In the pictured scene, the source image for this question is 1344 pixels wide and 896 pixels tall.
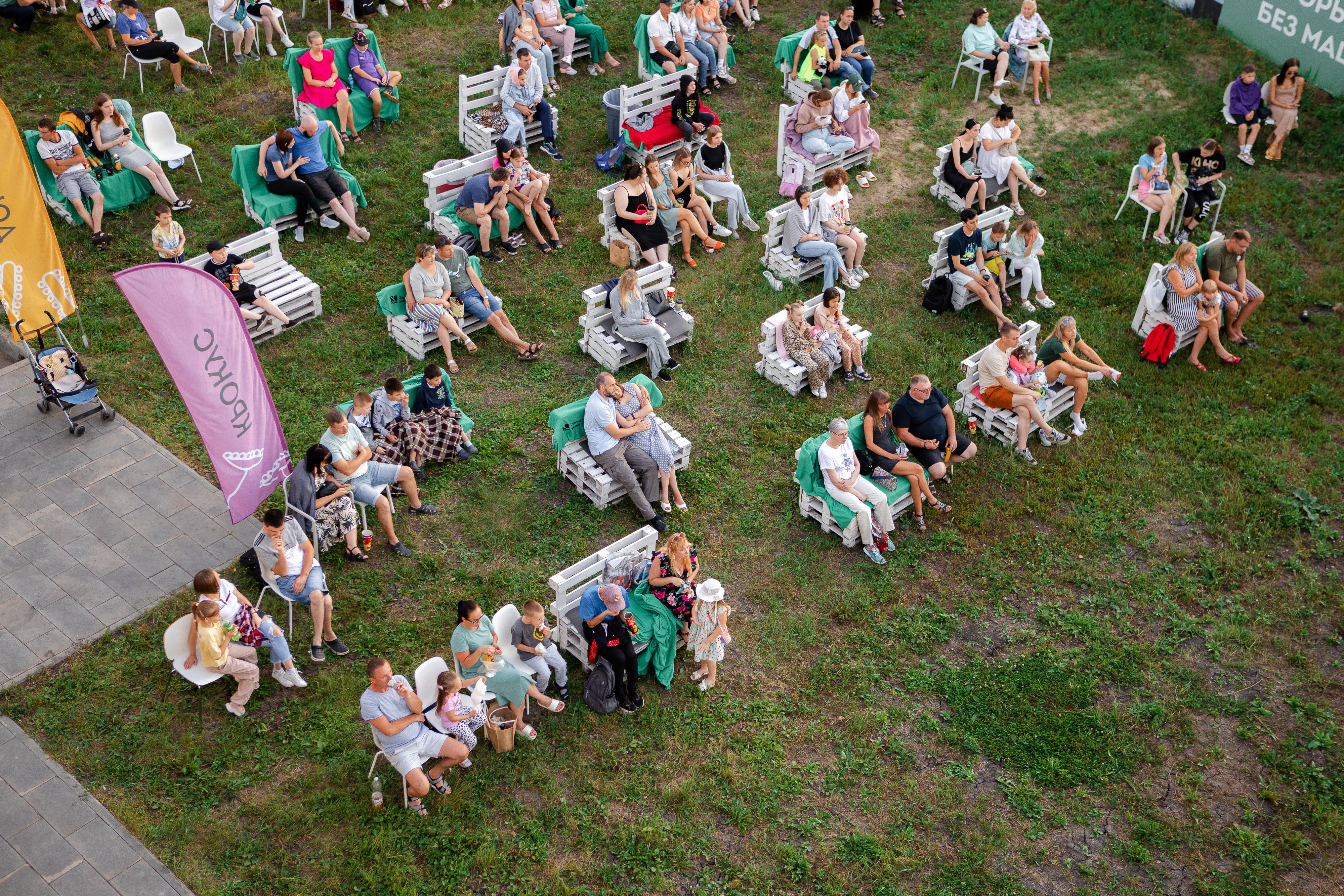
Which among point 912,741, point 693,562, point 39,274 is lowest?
point 912,741

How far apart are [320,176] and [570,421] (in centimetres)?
558

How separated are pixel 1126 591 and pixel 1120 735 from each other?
177 centimetres

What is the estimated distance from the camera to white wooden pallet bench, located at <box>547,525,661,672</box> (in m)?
10.0

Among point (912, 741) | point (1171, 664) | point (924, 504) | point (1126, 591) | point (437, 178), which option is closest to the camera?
point (912, 741)

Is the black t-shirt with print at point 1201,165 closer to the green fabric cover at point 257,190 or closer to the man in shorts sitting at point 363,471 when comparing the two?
the man in shorts sitting at point 363,471

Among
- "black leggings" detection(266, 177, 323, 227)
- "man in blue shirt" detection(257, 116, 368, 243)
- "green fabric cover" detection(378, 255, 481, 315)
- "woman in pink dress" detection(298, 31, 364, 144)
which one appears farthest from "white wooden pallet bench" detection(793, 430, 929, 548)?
"woman in pink dress" detection(298, 31, 364, 144)

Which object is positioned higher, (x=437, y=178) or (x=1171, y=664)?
(x=437, y=178)

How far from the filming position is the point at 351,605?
34.8 feet

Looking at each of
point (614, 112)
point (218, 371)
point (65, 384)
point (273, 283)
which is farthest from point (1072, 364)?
point (65, 384)

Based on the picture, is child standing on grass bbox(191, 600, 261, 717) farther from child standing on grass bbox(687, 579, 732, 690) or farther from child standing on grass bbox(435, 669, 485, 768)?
child standing on grass bbox(687, 579, 732, 690)

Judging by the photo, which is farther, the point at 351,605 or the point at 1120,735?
the point at 351,605

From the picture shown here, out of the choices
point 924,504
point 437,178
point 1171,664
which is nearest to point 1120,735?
point 1171,664

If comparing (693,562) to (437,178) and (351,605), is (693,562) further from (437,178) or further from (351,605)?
(437,178)

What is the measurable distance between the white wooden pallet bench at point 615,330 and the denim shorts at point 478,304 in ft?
3.32
